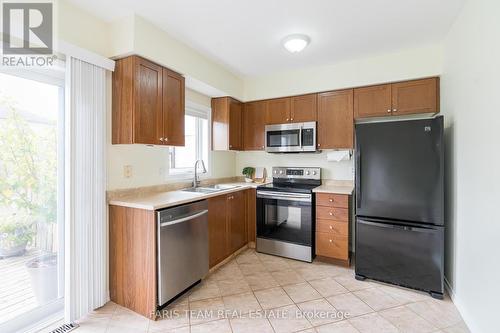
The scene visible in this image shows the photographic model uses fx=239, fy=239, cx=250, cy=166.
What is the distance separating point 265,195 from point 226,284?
121 cm

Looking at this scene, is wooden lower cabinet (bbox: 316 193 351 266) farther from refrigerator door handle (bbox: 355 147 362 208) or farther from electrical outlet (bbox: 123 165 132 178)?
electrical outlet (bbox: 123 165 132 178)

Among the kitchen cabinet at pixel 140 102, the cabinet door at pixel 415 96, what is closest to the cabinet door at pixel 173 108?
the kitchen cabinet at pixel 140 102

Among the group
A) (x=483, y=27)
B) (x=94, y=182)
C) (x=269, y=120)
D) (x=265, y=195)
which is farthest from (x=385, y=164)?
(x=94, y=182)

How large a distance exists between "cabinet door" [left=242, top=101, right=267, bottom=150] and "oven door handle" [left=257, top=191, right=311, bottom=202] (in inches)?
29.8

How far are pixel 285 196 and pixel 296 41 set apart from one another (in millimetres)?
1780

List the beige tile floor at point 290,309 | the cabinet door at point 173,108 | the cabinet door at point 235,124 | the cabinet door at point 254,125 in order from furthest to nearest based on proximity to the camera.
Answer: the cabinet door at point 254,125 → the cabinet door at point 235,124 → the cabinet door at point 173,108 → the beige tile floor at point 290,309

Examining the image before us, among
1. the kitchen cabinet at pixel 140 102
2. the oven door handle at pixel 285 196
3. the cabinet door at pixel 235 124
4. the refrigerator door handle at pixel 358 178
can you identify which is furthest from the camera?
the cabinet door at pixel 235 124

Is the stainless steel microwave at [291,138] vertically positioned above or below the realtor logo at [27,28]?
below

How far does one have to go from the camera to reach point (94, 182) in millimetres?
2027

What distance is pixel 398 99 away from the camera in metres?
2.82

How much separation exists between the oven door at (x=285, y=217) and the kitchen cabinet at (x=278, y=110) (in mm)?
1083

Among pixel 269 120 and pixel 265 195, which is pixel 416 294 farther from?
pixel 269 120

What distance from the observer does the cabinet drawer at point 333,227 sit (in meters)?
2.84

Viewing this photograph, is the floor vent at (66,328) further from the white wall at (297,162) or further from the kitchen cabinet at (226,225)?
the white wall at (297,162)
